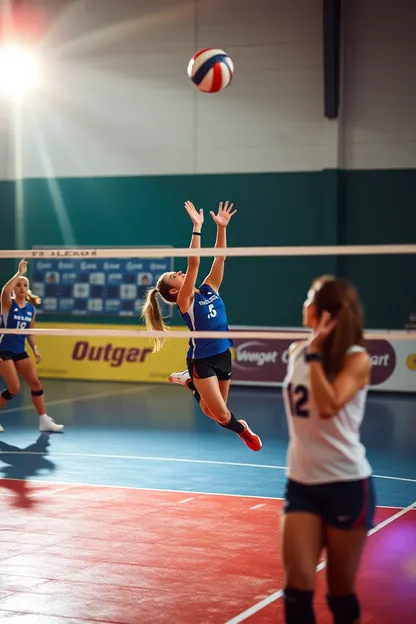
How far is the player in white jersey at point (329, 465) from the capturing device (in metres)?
4.36

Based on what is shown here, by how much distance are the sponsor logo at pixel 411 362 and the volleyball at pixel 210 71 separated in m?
9.08

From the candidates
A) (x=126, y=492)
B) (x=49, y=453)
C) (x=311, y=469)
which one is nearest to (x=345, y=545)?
(x=311, y=469)

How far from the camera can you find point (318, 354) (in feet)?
14.4

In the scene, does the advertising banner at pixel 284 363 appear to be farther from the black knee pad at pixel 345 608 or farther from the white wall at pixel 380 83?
the black knee pad at pixel 345 608

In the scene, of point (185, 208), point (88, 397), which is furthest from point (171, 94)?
point (185, 208)

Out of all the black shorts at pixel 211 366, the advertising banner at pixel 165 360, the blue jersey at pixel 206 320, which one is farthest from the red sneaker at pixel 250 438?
the advertising banner at pixel 165 360

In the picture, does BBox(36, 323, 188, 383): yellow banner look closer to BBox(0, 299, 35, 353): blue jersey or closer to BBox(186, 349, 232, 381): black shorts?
BBox(0, 299, 35, 353): blue jersey

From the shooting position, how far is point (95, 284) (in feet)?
67.6

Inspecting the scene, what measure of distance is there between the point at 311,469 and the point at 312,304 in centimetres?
74

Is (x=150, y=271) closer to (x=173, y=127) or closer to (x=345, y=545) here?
(x=173, y=127)

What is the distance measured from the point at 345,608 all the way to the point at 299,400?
3.14ft

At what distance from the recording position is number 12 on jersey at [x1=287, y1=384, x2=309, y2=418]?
14.7 feet

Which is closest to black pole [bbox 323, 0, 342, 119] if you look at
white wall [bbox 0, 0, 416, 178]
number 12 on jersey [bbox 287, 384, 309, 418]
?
white wall [bbox 0, 0, 416, 178]

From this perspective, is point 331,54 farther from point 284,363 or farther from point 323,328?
A: point 323,328
